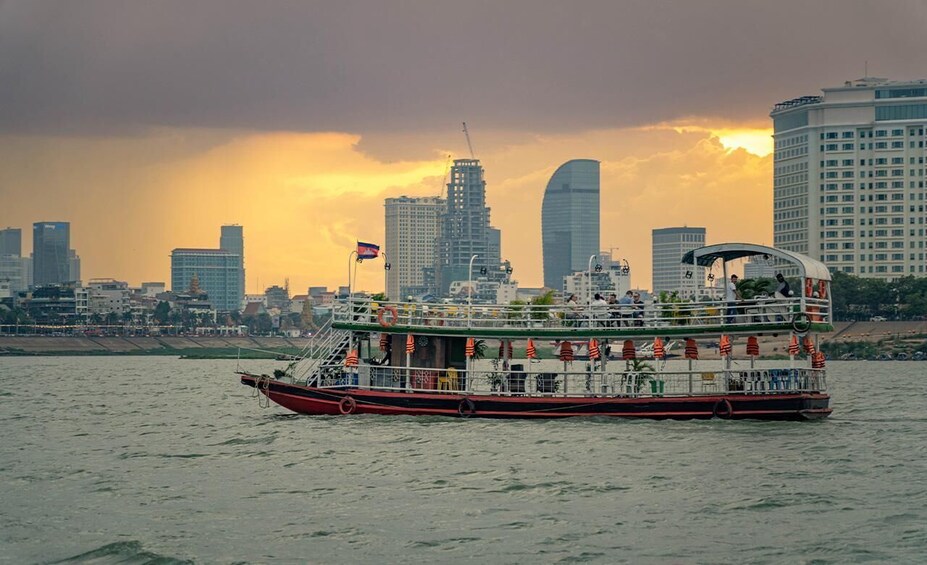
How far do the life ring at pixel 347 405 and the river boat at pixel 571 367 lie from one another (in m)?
0.04

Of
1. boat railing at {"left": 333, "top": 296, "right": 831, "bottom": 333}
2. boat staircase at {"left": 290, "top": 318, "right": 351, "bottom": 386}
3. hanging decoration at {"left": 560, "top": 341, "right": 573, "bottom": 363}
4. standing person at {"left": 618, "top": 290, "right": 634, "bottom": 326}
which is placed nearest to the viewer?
boat railing at {"left": 333, "top": 296, "right": 831, "bottom": 333}

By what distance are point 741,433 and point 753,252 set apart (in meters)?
7.28

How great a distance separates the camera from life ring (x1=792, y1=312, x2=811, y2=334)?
47.5 metres

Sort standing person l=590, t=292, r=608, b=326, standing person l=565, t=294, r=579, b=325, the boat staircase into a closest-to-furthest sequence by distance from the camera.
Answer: standing person l=590, t=292, r=608, b=326
standing person l=565, t=294, r=579, b=325
the boat staircase

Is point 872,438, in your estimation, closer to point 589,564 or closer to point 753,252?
point 753,252

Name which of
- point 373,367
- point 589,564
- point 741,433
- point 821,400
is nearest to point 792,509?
point 589,564

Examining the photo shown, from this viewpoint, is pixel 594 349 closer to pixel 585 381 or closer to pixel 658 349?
pixel 585 381

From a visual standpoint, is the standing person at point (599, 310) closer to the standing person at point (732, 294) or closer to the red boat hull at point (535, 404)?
the red boat hull at point (535, 404)

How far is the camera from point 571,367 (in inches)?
2062

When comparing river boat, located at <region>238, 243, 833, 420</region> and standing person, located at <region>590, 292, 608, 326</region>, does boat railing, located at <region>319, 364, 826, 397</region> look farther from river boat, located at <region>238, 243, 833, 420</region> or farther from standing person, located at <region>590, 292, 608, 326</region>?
standing person, located at <region>590, 292, 608, 326</region>

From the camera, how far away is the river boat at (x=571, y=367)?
49094 millimetres

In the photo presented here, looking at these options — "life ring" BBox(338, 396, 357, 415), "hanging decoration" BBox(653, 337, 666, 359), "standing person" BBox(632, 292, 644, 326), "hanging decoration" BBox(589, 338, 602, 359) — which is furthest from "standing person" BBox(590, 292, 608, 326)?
"life ring" BBox(338, 396, 357, 415)

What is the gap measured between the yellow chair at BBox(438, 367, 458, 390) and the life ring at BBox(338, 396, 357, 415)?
3.46 meters

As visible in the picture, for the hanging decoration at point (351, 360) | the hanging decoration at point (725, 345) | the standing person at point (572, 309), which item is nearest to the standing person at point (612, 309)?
the standing person at point (572, 309)
